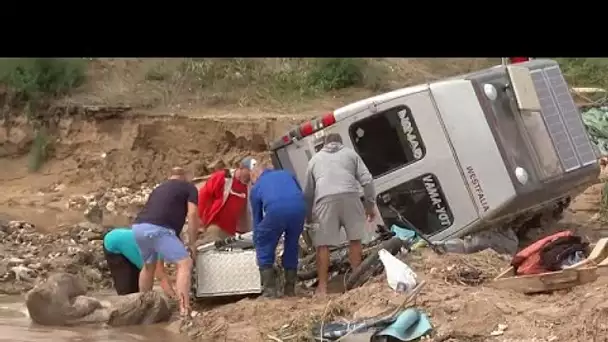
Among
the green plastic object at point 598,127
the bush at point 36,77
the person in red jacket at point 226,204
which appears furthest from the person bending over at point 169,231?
the bush at point 36,77

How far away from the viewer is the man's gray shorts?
9297 mm

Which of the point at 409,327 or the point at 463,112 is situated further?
the point at 463,112

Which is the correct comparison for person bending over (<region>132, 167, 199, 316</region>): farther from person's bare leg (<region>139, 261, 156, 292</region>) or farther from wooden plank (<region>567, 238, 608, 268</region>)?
wooden plank (<region>567, 238, 608, 268</region>)

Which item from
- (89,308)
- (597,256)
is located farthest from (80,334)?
(597,256)

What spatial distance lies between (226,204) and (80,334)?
2264 millimetres

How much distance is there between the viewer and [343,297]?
8.40 meters

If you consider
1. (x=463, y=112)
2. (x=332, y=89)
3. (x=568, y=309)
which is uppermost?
(x=332, y=89)

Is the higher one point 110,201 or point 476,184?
point 110,201

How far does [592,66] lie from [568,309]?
1500cm

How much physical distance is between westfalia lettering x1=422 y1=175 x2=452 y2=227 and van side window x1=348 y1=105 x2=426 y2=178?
0.81 feet

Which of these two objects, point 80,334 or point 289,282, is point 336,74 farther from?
point 80,334

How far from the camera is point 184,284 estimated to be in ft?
29.3
